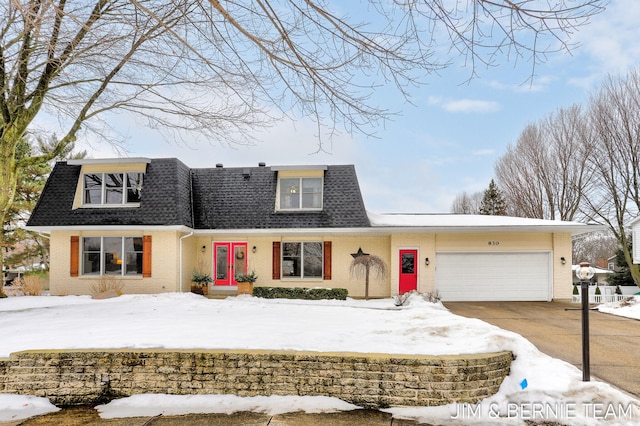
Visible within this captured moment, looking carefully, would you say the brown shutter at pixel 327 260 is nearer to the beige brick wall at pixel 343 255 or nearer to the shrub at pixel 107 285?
the beige brick wall at pixel 343 255

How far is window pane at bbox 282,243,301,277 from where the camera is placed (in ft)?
49.2

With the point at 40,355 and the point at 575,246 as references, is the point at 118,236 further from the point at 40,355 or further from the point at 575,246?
the point at 575,246

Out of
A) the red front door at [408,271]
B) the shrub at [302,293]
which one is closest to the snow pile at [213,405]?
the shrub at [302,293]

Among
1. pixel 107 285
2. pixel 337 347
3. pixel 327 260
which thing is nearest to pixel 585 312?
pixel 337 347

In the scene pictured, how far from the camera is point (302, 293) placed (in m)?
13.4

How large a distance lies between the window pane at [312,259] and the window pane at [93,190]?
27.3ft

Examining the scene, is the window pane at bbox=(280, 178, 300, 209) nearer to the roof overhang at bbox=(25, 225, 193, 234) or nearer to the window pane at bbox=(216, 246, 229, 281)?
the window pane at bbox=(216, 246, 229, 281)

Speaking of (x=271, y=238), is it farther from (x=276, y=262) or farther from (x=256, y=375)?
(x=256, y=375)

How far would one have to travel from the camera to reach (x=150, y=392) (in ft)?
16.3

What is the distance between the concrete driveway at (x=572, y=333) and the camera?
5.50 m

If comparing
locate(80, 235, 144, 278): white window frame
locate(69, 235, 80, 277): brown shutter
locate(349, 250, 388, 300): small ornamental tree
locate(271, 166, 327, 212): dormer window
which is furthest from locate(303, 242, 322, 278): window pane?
locate(69, 235, 80, 277): brown shutter

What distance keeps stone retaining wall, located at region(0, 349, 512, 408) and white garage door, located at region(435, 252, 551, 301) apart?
30.5ft

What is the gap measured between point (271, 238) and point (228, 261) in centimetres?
198

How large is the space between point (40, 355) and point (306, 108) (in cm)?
484
